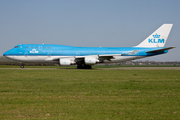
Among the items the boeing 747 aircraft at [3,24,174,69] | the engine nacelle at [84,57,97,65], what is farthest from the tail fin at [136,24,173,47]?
the engine nacelle at [84,57,97,65]

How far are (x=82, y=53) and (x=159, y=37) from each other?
1429 cm

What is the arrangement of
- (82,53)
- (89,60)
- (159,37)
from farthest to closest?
(159,37) → (82,53) → (89,60)

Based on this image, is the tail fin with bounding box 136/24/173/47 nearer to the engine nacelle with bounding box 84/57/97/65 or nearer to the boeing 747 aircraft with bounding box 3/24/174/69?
the boeing 747 aircraft with bounding box 3/24/174/69

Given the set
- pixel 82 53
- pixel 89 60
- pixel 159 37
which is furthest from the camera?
pixel 159 37

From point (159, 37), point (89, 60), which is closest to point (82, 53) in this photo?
point (89, 60)

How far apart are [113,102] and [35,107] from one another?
2666mm

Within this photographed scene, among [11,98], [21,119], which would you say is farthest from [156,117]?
[11,98]

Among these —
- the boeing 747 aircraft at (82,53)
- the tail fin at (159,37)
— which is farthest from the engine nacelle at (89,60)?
the tail fin at (159,37)

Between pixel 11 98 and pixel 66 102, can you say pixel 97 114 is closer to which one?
pixel 66 102

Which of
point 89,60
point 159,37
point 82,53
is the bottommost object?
point 89,60

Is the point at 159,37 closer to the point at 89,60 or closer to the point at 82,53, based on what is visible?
the point at 89,60

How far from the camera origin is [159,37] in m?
36.5

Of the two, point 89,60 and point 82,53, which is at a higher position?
point 82,53

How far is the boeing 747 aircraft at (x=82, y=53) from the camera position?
32.8 meters
